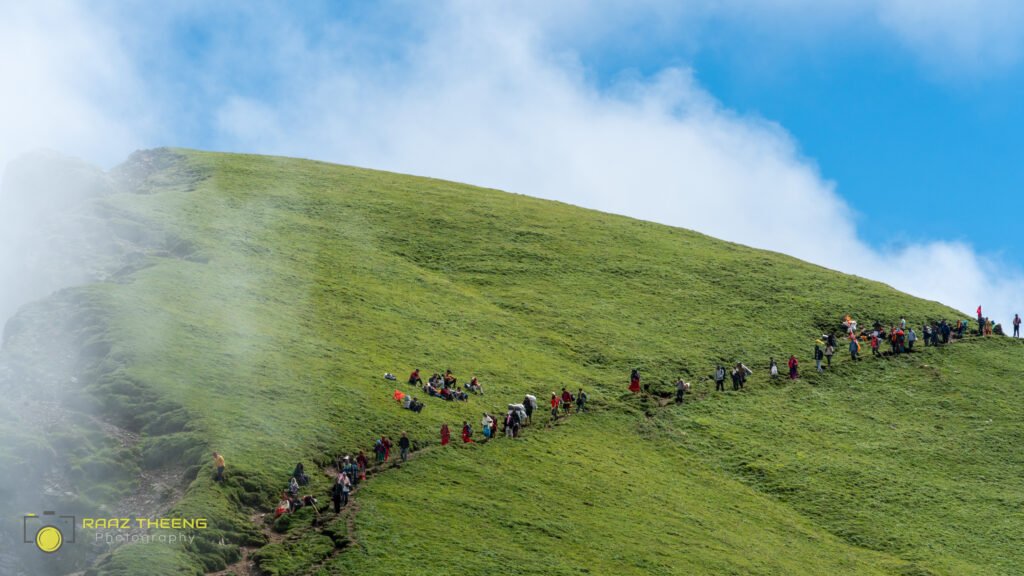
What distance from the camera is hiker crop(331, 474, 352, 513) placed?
175ft

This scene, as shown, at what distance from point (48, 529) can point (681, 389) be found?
1760 inches

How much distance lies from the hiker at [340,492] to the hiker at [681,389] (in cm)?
3087

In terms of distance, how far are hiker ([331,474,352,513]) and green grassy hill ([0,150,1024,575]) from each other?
0.63 meters

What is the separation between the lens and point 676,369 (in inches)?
3337

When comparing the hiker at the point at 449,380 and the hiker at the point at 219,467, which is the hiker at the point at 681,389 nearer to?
the hiker at the point at 449,380

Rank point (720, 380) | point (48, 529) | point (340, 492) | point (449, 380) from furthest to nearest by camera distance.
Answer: point (720, 380) < point (449, 380) < point (340, 492) < point (48, 529)

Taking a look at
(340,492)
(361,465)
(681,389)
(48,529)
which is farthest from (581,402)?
(48,529)

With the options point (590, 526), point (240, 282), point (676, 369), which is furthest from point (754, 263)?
point (590, 526)

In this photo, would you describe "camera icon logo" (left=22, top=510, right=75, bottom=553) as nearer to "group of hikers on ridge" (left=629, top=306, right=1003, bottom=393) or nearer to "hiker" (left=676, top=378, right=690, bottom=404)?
"group of hikers on ridge" (left=629, top=306, right=1003, bottom=393)

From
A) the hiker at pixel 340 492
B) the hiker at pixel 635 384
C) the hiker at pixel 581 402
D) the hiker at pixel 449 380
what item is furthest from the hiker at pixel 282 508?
the hiker at pixel 635 384

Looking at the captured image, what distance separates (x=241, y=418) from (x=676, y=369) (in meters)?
36.6

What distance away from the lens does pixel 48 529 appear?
48.7 m

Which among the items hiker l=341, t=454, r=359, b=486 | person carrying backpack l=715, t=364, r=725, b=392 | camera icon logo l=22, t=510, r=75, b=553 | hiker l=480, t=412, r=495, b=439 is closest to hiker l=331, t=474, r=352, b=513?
hiker l=341, t=454, r=359, b=486

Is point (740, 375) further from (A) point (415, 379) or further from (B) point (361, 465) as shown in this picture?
(B) point (361, 465)
